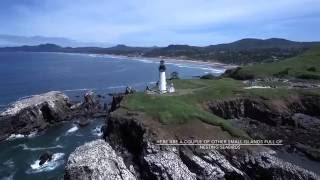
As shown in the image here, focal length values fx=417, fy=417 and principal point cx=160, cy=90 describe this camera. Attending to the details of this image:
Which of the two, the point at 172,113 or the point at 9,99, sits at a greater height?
the point at 172,113

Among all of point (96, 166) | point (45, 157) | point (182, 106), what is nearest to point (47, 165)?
point (45, 157)

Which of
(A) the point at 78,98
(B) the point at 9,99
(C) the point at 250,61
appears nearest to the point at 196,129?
(A) the point at 78,98

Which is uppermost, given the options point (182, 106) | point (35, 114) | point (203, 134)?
point (182, 106)

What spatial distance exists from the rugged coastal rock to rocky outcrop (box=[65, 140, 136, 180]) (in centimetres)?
2643

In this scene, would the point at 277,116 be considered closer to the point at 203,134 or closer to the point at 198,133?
the point at 203,134

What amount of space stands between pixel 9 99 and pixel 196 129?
62.6m

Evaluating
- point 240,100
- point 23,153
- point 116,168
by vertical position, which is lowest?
point 23,153

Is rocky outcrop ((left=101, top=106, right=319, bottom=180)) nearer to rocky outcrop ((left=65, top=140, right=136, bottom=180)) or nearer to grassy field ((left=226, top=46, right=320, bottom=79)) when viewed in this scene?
rocky outcrop ((left=65, top=140, right=136, bottom=180))

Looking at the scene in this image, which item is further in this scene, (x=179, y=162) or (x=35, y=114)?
(x=35, y=114)

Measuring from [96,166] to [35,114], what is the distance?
31467 mm

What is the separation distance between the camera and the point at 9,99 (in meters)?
92.3

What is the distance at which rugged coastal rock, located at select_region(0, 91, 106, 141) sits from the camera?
6244 centimetres

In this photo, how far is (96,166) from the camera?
3647 centimetres

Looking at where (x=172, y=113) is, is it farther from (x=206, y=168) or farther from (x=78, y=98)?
(x=78, y=98)
